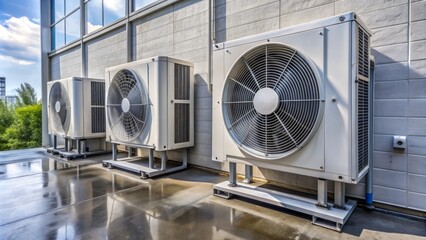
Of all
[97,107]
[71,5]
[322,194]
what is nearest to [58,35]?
[71,5]

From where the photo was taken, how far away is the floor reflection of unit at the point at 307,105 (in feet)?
5.77

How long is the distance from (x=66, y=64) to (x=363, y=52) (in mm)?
7339

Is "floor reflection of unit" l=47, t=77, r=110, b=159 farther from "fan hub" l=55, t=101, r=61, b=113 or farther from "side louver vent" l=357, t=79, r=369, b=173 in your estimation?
"side louver vent" l=357, t=79, r=369, b=173

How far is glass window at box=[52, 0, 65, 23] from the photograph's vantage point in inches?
274

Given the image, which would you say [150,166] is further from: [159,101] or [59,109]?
[59,109]

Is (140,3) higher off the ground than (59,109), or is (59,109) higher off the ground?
(140,3)

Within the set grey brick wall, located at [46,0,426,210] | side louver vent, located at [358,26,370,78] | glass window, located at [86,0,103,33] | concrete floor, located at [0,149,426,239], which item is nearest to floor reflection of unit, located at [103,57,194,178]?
grey brick wall, located at [46,0,426,210]

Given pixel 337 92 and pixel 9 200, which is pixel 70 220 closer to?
pixel 9 200

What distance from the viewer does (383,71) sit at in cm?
216

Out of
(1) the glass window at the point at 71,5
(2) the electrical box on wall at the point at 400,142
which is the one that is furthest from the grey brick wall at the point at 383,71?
(1) the glass window at the point at 71,5

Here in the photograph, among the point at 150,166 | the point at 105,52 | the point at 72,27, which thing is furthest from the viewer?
the point at 72,27

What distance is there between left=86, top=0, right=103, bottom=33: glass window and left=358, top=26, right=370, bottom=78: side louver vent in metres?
5.47

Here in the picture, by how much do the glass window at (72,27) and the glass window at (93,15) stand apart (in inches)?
22.5

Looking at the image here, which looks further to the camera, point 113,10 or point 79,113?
point 113,10
